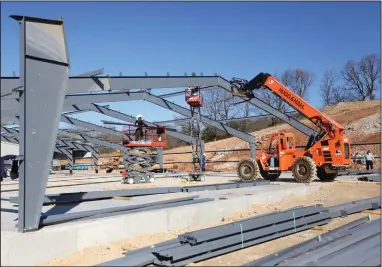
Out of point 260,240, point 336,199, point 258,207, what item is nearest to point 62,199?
point 260,240

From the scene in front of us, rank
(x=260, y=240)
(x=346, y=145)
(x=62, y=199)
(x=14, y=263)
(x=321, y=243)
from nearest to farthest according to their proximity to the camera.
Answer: (x=14, y=263) < (x=321, y=243) < (x=260, y=240) < (x=62, y=199) < (x=346, y=145)

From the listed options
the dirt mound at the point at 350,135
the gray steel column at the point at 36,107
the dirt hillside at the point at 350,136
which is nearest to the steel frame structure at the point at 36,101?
the gray steel column at the point at 36,107

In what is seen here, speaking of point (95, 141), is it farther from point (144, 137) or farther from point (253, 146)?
point (253, 146)

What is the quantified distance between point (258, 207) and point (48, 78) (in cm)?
728

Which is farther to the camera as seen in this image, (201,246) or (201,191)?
(201,191)

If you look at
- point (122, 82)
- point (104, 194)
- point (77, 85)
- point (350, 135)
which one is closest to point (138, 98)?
point (122, 82)

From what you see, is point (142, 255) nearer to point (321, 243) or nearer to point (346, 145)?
point (321, 243)

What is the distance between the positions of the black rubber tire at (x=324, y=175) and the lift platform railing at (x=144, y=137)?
829cm

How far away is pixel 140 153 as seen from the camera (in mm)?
19922

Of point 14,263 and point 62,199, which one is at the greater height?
point 62,199

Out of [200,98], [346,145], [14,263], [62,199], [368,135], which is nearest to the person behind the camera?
[14,263]

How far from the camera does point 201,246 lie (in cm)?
673

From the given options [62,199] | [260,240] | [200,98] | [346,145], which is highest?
[200,98]

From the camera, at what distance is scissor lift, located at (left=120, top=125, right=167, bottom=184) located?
59.3 feet
